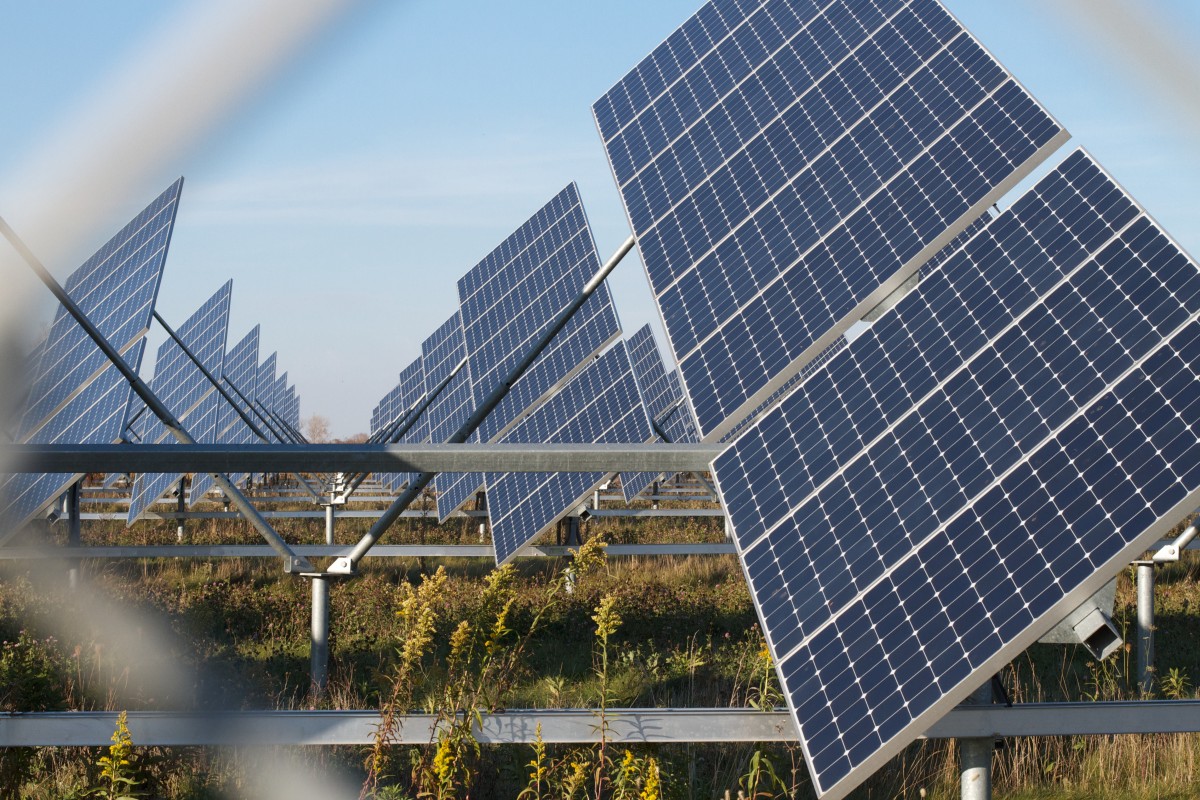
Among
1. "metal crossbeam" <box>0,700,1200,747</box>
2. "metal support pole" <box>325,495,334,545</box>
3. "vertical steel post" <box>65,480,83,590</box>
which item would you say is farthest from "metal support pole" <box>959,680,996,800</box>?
"metal support pole" <box>325,495,334,545</box>

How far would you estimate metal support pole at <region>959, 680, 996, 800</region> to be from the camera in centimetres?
548

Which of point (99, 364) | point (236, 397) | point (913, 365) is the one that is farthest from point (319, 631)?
point (236, 397)

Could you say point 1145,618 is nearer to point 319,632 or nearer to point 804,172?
point 804,172

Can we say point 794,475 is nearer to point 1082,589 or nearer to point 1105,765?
point 1082,589

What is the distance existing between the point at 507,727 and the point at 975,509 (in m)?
2.32

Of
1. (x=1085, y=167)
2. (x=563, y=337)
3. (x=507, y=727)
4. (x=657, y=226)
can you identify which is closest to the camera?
(x=507, y=727)

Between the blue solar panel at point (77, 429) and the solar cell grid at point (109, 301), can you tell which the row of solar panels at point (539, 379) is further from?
the solar cell grid at point (109, 301)

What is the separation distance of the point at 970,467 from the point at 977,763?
4.45 ft

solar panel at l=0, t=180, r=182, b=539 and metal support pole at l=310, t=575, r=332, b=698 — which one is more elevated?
Answer: solar panel at l=0, t=180, r=182, b=539

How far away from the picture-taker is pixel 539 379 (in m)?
17.8

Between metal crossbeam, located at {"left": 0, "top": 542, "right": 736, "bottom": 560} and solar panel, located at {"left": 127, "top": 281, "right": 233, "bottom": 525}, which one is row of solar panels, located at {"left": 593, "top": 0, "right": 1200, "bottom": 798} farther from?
solar panel, located at {"left": 127, "top": 281, "right": 233, "bottom": 525}

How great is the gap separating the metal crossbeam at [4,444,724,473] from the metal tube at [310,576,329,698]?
101 inches

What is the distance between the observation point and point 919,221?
762 cm

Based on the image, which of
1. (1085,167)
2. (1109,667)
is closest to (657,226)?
(1085,167)
